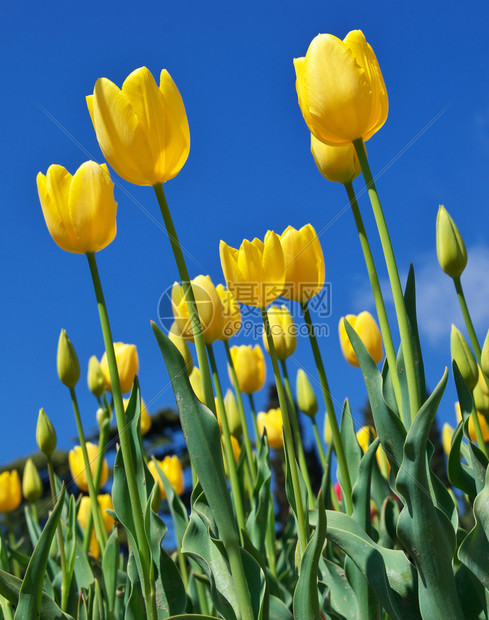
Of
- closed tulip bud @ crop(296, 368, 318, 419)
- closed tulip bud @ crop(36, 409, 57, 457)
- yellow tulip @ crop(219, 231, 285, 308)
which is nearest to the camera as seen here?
yellow tulip @ crop(219, 231, 285, 308)

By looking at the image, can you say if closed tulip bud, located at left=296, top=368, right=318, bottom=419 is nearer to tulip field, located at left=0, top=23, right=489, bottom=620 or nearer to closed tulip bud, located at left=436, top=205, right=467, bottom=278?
tulip field, located at left=0, top=23, right=489, bottom=620

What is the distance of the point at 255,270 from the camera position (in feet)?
5.16

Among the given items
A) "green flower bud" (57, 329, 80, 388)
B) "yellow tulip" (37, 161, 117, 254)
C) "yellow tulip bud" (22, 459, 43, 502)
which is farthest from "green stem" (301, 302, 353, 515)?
"yellow tulip bud" (22, 459, 43, 502)

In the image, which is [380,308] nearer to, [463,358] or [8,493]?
[463,358]

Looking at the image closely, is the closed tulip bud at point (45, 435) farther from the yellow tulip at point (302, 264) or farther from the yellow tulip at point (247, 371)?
the yellow tulip at point (302, 264)

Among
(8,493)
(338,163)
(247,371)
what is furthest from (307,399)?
(8,493)

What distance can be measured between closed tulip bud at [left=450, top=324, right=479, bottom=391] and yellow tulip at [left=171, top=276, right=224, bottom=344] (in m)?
0.67

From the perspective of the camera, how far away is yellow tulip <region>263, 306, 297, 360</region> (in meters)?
2.03

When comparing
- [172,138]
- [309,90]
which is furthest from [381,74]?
[172,138]

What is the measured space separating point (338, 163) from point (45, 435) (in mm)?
1408

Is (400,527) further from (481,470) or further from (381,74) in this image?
(381,74)

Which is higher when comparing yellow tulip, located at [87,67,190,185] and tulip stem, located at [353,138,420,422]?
yellow tulip, located at [87,67,190,185]

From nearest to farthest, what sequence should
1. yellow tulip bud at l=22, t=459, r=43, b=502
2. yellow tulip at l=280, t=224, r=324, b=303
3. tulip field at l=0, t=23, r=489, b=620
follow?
tulip field at l=0, t=23, r=489, b=620 → yellow tulip at l=280, t=224, r=324, b=303 → yellow tulip bud at l=22, t=459, r=43, b=502

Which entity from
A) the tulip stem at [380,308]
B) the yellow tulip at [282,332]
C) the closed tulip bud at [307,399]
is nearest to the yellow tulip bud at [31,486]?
the closed tulip bud at [307,399]
